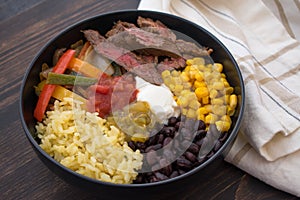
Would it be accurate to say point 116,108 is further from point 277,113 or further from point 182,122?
point 277,113

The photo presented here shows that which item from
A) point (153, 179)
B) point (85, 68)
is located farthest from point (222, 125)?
point (85, 68)

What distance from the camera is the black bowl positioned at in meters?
1.65

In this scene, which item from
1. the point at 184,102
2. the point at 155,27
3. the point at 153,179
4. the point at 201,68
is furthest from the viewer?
the point at 155,27

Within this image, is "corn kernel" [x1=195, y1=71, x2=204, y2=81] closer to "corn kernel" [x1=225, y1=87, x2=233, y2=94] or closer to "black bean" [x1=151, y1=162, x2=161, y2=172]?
"corn kernel" [x1=225, y1=87, x2=233, y2=94]

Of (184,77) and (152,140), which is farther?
(184,77)

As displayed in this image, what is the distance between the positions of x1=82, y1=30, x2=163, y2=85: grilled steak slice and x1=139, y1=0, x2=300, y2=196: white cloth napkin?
1.26ft

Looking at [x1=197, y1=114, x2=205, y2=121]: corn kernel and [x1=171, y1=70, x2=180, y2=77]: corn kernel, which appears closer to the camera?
[x1=197, y1=114, x2=205, y2=121]: corn kernel

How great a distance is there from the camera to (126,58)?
204 centimetres

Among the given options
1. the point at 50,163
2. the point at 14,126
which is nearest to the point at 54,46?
the point at 14,126

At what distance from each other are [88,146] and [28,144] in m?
0.42

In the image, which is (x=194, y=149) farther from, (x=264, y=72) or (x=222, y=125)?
(x=264, y=72)

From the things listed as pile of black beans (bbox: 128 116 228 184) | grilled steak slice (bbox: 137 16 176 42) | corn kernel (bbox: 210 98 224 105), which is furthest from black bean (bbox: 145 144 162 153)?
grilled steak slice (bbox: 137 16 176 42)

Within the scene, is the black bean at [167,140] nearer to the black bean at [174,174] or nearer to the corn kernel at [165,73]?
the black bean at [174,174]

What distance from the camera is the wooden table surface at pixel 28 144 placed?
1.90 m
